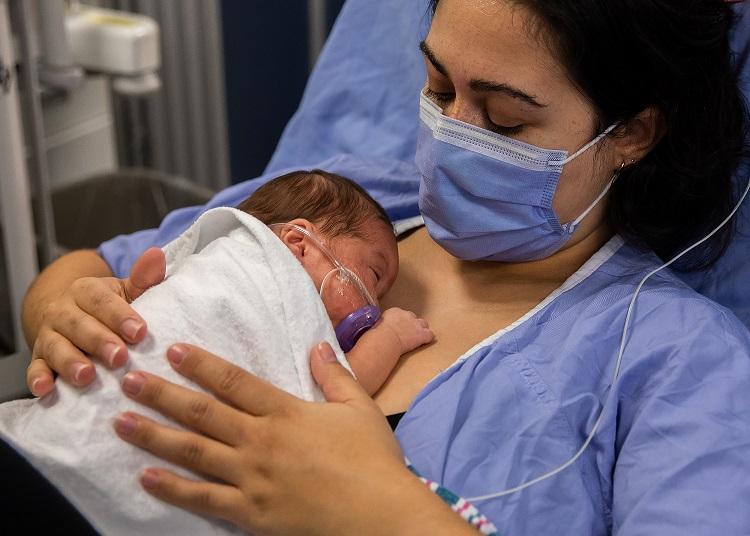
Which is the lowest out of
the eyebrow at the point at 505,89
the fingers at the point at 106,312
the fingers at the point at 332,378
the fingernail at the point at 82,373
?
the fingers at the point at 332,378

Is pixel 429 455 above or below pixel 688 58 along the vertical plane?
below

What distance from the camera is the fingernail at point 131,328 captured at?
1.12 meters

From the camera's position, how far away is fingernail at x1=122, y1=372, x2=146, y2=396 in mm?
1079

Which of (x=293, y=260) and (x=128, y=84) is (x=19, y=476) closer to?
(x=293, y=260)

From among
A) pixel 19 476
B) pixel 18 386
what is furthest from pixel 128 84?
pixel 19 476

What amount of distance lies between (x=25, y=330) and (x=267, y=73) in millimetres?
1559

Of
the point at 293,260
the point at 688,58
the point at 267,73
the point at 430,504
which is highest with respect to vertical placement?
the point at 688,58

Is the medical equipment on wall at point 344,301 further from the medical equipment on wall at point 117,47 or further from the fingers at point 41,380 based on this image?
the medical equipment on wall at point 117,47

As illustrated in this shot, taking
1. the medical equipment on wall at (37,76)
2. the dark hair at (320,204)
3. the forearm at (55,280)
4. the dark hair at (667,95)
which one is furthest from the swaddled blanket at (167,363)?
the medical equipment on wall at (37,76)

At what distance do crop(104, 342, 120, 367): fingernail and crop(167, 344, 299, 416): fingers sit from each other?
2.4 inches

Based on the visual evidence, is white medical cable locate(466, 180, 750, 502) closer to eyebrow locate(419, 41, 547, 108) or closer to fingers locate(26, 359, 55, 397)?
eyebrow locate(419, 41, 547, 108)

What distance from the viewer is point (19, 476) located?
1.32 meters

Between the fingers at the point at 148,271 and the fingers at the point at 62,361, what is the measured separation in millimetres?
117

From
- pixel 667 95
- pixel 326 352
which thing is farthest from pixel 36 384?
pixel 667 95
